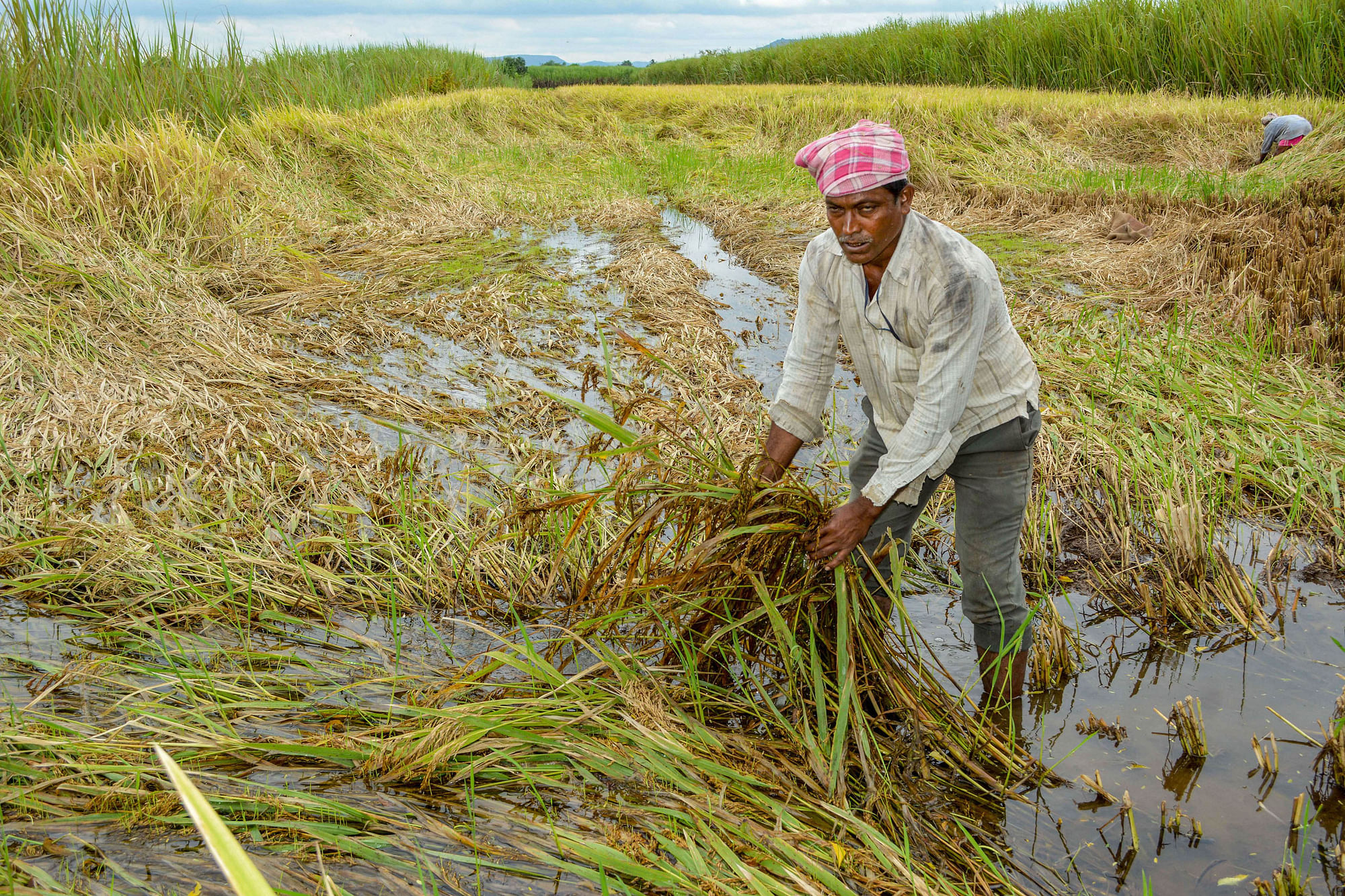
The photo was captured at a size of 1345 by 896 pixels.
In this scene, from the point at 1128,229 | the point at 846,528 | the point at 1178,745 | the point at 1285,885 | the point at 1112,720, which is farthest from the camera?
the point at 1128,229

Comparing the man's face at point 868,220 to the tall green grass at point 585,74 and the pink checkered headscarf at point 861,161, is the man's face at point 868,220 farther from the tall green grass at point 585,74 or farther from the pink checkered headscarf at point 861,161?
the tall green grass at point 585,74

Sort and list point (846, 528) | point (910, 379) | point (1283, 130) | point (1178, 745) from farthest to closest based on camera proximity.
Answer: point (1283, 130) → point (1178, 745) → point (910, 379) → point (846, 528)

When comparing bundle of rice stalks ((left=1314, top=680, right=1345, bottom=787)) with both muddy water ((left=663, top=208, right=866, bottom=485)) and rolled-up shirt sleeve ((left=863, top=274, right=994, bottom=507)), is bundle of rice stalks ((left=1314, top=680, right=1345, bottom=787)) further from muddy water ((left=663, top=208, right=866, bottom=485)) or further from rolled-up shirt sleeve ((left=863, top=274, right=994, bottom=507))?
muddy water ((left=663, top=208, right=866, bottom=485))

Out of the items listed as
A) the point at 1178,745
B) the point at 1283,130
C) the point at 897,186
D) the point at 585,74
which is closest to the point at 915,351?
the point at 897,186

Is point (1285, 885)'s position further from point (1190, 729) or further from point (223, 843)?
point (223, 843)


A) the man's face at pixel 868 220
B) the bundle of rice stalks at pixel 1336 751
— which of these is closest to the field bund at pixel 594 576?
the bundle of rice stalks at pixel 1336 751

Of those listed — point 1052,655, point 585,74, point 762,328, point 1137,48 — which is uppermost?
point 585,74

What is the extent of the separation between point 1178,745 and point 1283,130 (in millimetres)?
8288

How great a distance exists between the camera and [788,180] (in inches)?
380

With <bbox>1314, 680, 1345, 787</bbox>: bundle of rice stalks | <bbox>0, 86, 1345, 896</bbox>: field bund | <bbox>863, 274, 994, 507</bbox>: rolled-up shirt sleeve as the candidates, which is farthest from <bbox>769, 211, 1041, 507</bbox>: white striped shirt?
<bbox>1314, 680, 1345, 787</bbox>: bundle of rice stalks

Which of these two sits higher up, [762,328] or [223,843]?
[223,843]

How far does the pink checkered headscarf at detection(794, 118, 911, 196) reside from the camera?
187cm

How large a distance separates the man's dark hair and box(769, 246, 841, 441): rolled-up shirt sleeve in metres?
0.37

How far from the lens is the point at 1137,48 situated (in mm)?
13391
